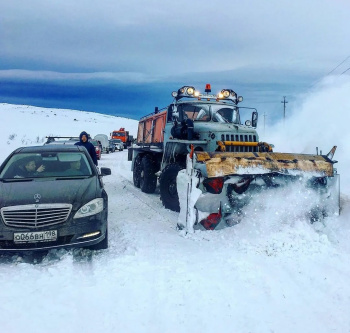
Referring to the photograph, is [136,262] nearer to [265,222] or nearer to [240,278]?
[240,278]

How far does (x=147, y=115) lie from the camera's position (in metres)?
12.3

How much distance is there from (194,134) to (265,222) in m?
3.12

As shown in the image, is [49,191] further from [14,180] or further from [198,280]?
[198,280]

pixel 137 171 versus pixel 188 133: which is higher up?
pixel 188 133

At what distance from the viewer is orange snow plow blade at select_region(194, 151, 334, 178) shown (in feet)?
19.4

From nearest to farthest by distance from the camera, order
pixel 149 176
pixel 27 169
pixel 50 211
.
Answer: pixel 50 211
pixel 27 169
pixel 149 176

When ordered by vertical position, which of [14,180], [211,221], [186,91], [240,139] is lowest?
[211,221]

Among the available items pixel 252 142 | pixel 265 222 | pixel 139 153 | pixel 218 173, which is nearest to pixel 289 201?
pixel 265 222

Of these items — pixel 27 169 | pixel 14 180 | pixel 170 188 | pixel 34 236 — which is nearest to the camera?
pixel 34 236

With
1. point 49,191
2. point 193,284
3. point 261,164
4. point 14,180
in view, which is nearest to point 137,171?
point 261,164

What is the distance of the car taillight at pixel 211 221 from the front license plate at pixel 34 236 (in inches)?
98.1

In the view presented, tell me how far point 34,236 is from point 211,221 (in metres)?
2.83

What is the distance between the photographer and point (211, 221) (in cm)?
610

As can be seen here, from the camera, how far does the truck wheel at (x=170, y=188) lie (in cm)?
793
